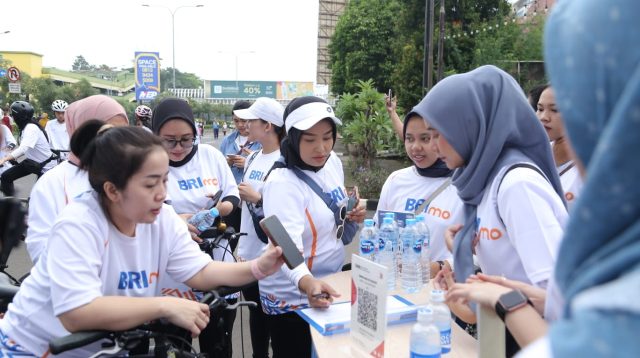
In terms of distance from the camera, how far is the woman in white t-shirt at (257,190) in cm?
354

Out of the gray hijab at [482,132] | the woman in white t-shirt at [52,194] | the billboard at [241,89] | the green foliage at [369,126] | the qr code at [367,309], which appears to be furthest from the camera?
the billboard at [241,89]

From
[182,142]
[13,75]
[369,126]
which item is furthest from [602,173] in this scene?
[13,75]

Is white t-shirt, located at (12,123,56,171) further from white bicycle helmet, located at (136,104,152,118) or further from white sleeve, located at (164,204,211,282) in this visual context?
white sleeve, located at (164,204,211,282)

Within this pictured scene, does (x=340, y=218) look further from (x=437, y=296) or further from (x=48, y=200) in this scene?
(x=48, y=200)

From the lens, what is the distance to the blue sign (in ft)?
111

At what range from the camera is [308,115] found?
9.64ft

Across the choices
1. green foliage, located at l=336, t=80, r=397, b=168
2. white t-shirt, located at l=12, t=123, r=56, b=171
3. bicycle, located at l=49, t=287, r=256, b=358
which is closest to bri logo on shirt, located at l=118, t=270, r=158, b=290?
bicycle, located at l=49, t=287, r=256, b=358

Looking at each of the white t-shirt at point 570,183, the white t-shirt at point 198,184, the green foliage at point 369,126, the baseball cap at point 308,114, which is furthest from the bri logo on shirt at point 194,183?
the green foliage at point 369,126

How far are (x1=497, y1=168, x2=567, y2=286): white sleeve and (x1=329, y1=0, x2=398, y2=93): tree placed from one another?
2667cm

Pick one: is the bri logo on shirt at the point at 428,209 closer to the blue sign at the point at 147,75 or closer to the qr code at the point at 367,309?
the qr code at the point at 367,309

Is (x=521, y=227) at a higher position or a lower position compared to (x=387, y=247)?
higher

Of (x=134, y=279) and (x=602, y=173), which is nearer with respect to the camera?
(x=602, y=173)

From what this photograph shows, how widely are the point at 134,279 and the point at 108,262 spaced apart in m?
0.14

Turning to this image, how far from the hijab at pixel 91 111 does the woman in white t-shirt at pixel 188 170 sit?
0.32 meters
